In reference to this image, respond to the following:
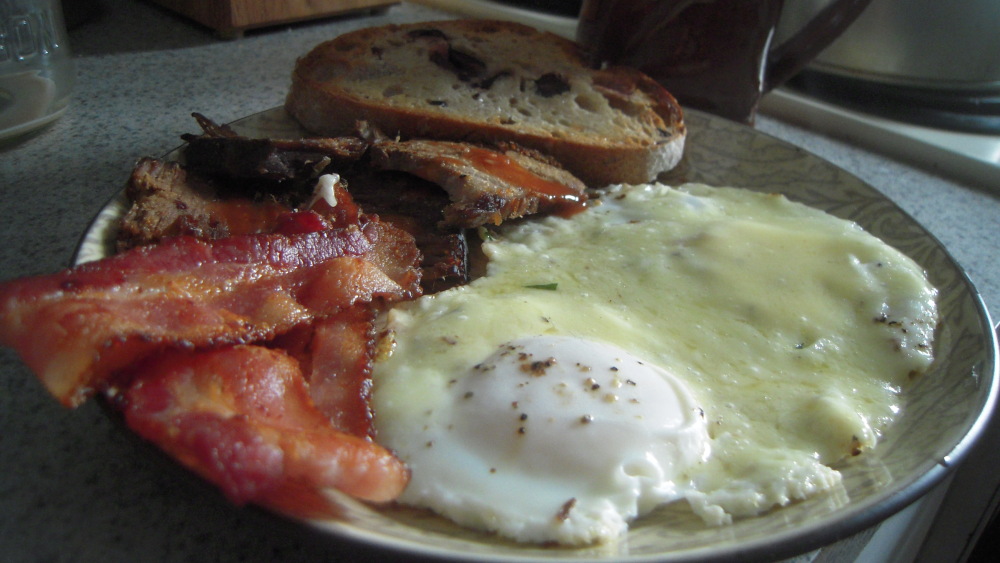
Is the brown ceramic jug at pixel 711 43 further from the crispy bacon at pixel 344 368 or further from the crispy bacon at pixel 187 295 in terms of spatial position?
the crispy bacon at pixel 344 368

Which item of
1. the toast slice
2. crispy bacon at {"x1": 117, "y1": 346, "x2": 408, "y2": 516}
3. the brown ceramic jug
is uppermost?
the brown ceramic jug

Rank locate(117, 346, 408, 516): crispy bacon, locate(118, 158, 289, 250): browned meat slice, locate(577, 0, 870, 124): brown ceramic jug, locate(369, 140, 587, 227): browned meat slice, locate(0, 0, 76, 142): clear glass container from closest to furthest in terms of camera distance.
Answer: locate(117, 346, 408, 516): crispy bacon
locate(118, 158, 289, 250): browned meat slice
locate(369, 140, 587, 227): browned meat slice
locate(0, 0, 76, 142): clear glass container
locate(577, 0, 870, 124): brown ceramic jug

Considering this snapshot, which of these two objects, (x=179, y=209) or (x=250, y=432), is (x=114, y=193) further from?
(x=250, y=432)

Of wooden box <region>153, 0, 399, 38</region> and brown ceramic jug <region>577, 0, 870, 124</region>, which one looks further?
wooden box <region>153, 0, 399, 38</region>

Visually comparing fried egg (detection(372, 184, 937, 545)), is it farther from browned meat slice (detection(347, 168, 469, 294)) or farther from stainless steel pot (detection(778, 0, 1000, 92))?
stainless steel pot (detection(778, 0, 1000, 92))

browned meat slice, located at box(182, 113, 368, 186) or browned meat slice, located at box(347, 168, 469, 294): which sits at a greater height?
browned meat slice, located at box(182, 113, 368, 186)

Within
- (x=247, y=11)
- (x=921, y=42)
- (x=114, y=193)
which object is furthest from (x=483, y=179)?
(x=921, y=42)

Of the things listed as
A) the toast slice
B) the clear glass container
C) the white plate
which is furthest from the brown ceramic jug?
the clear glass container
